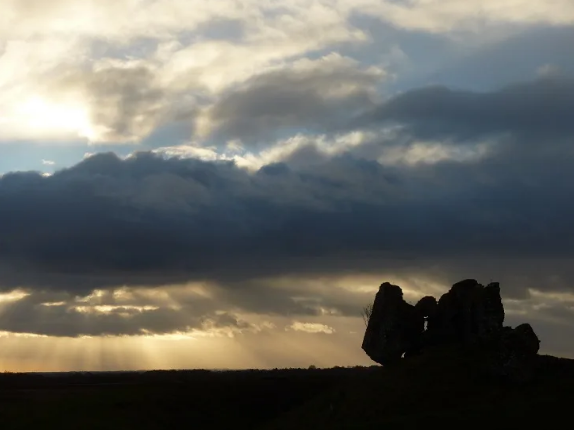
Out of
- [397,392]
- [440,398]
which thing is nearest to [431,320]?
[397,392]

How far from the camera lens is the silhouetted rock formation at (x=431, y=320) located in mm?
93562

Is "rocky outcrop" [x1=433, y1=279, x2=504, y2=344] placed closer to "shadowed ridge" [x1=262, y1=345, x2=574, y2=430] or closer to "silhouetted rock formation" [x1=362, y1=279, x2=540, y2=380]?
"silhouetted rock formation" [x1=362, y1=279, x2=540, y2=380]

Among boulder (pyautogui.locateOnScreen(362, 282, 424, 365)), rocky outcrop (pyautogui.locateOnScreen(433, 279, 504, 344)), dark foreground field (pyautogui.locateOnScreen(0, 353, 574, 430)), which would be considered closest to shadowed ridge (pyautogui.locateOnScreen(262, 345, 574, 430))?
dark foreground field (pyautogui.locateOnScreen(0, 353, 574, 430))

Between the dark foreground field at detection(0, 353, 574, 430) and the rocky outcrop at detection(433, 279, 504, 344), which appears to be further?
the rocky outcrop at detection(433, 279, 504, 344)

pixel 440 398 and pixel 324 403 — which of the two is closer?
pixel 440 398

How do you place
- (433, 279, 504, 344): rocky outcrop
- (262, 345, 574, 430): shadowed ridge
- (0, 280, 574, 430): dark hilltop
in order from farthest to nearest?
1. (433, 279, 504, 344): rocky outcrop
2. (0, 280, 574, 430): dark hilltop
3. (262, 345, 574, 430): shadowed ridge

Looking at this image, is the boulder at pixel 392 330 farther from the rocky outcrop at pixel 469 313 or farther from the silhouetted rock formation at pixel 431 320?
the rocky outcrop at pixel 469 313

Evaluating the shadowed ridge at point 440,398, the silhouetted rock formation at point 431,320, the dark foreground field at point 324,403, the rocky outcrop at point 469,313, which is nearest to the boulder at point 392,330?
the silhouetted rock formation at point 431,320

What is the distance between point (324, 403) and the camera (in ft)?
302

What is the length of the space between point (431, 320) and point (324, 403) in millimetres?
17520

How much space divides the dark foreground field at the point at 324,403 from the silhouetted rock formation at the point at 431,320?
4.43 meters

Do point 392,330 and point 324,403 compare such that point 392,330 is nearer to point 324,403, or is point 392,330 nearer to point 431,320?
point 431,320

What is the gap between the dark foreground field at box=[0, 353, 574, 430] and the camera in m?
70.4

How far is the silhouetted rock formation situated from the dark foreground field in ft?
14.5
